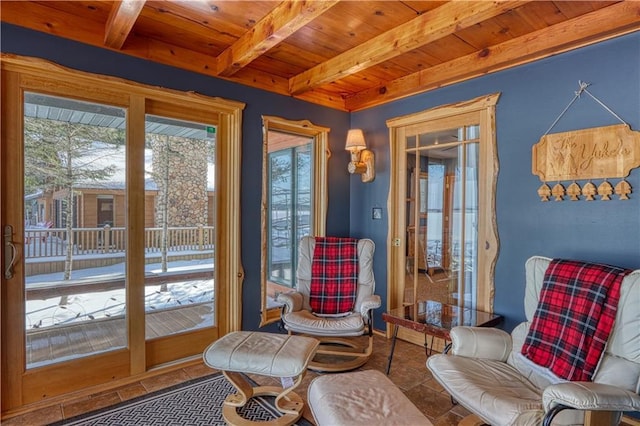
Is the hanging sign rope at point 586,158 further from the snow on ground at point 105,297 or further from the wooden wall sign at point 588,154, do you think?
the snow on ground at point 105,297

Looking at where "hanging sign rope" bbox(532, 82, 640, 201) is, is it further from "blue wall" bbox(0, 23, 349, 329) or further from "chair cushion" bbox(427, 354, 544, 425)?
"blue wall" bbox(0, 23, 349, 329)

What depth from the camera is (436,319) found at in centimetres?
270

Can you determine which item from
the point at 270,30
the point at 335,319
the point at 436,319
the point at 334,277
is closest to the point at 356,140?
the point at 334,277

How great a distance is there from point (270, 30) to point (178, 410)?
2.57 meters

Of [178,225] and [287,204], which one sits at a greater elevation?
[287,204]

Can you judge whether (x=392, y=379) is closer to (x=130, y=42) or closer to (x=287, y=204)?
(x=287, y=204)

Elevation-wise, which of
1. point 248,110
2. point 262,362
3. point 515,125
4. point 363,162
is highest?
point 248,110

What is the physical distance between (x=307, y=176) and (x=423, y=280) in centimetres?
164

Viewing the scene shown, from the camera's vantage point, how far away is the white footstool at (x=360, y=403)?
4.84 ft

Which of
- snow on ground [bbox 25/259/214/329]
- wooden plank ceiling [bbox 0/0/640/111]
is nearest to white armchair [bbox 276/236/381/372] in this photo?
snow on ground [bbox 25/259/214/329]

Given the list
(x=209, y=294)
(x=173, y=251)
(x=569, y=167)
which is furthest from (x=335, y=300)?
(x=569, y=167)

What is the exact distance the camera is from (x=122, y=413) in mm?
2203

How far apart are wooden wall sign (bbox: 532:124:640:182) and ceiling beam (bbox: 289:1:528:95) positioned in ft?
3.45

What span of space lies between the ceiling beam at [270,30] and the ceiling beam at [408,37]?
718 millimetres
